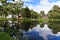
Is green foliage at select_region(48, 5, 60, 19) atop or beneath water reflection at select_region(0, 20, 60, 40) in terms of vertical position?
atop

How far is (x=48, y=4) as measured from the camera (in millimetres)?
9281

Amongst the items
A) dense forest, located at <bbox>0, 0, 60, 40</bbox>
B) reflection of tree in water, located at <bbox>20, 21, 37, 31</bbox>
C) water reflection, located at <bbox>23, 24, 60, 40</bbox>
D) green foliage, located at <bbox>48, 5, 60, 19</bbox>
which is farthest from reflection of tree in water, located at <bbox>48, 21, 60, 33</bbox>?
reflection of tree in water, located at <bbox>20, 21, 37, 31</bbox>

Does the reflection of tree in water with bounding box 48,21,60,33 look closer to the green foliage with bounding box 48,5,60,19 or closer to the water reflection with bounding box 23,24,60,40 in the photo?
the water reflection with bounding box 23,24,60,40

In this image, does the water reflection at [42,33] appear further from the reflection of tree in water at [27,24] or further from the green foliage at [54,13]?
the green foliage at [54,13]

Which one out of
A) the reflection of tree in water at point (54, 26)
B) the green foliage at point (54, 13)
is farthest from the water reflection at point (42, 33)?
the green foliage at point (54, 13)

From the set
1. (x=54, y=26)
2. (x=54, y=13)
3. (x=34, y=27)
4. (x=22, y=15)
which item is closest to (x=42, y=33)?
(x=34, y=27)

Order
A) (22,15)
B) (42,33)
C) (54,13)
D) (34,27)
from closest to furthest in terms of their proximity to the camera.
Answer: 1. (42,33)
2. (34,27)
3. (22,15)
4. (54,13)

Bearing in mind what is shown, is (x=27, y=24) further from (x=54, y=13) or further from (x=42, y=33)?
(x=54, y=13)

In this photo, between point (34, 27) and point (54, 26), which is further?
point (54, 26)

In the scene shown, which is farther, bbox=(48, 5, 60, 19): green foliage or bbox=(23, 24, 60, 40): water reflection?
bbox=(48, 5, 60, 19): green foliage

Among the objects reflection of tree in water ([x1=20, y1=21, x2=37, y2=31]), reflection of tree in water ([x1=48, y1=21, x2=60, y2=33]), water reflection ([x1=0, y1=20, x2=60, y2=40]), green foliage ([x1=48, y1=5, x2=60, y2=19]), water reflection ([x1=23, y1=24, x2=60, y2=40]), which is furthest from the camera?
green foliage ([x1=48, y1=5, x2=60, y2=19])

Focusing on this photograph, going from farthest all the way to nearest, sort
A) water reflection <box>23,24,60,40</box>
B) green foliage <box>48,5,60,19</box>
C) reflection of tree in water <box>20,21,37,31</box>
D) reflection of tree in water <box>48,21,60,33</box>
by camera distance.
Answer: green foliage <box>48,5,60,19</box> → reflection of tree in water <box>20,21,37,31</box> → reflection of tree in water <box>48,21,60,33</box> → water reflection <box>23,24,60,40</box>

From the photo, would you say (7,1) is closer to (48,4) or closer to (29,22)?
(29,22)

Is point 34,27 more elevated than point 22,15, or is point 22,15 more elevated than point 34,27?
point 22,15
